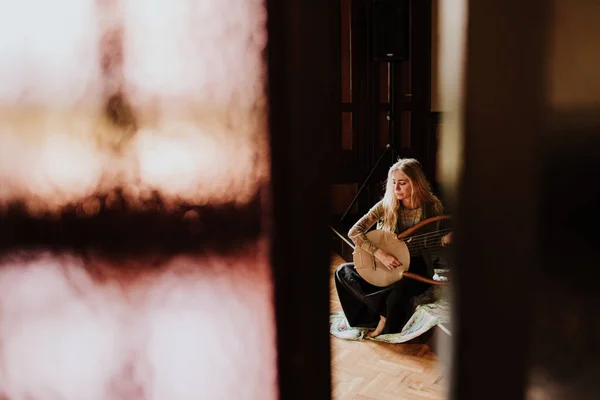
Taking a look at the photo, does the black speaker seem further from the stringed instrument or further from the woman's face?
the stringed instrument

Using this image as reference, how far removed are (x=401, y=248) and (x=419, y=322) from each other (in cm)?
37

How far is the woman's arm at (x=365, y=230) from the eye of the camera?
2.99m

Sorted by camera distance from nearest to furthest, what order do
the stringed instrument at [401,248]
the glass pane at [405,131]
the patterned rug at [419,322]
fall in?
1. the patterned rug at [419,322]
2. the stringed instrument at [401,248]
3. the glass pane at [405,131]

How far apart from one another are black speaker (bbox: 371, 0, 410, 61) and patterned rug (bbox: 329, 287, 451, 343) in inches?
94.2

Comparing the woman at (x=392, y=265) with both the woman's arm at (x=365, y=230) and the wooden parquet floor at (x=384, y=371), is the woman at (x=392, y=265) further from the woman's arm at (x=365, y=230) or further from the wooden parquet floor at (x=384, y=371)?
the wooden parquet floor at (x=384, y=371)

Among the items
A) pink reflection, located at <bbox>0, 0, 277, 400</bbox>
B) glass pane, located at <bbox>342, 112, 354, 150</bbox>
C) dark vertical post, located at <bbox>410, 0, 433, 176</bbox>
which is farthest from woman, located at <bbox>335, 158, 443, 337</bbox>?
pink reflection, located at <bbox>0, 0, 277, 400</bbox>

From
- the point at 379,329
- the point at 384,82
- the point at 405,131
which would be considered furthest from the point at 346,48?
the point at 379,329

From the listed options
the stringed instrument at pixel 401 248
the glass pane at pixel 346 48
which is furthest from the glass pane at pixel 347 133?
the stringed instrument at pixel 401 248

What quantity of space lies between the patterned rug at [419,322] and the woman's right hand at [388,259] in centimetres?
20

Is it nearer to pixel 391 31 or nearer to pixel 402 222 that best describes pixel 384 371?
pixel 402 222

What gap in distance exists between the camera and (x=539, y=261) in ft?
1.54

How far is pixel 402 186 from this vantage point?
298cm

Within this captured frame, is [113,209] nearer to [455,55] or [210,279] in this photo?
[210,279]

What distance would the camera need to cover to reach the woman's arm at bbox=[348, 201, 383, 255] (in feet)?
9.82
